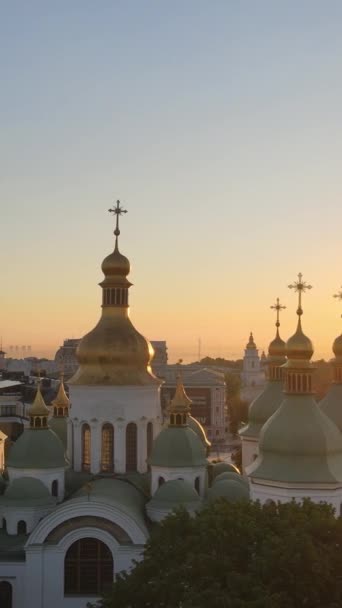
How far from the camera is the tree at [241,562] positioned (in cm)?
2222

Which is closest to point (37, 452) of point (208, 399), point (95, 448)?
point (95, 448)

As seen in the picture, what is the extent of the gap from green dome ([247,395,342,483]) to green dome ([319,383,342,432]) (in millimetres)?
5159

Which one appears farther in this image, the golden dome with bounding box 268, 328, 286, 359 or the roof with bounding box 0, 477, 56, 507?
the golden dome with bounding box 268, 328, 286, 359

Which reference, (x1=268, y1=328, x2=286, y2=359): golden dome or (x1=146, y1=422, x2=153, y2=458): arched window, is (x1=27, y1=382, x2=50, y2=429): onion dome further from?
(x1=268, y1=328, x2=286, y2=359): golden dome

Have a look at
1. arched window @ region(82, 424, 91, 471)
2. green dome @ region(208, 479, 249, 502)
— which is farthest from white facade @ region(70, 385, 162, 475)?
green dome @ region(208, 479, 249, 502)

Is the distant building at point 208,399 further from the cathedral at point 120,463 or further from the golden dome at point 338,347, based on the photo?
the golden dome at point 338,347

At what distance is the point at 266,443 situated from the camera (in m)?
31.5

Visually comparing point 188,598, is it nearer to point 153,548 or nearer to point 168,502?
point 153,548

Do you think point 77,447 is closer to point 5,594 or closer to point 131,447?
point 131,447

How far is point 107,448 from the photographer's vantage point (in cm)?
3856

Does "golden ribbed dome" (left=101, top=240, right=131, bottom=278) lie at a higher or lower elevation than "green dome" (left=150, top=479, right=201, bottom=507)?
higher

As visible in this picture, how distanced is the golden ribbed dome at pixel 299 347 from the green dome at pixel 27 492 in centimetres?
1096

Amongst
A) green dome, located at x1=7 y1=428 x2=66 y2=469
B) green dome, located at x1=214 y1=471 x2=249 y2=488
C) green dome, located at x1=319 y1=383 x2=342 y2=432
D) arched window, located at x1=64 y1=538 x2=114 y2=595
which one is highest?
green dome, located at x1=319 y1=383 x2=342 y2=432

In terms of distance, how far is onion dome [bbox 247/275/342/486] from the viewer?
99.4ft
